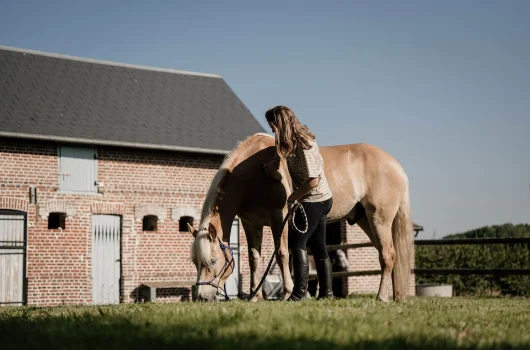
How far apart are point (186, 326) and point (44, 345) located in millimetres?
917

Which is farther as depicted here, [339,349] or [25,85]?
[25,85]

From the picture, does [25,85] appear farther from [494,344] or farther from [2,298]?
[494,344]

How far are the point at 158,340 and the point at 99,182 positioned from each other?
16.0 m

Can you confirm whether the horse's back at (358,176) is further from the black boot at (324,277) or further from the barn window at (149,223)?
the barn window at (149,223)

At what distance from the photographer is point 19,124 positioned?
19016mm

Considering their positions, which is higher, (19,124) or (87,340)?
(19,124)

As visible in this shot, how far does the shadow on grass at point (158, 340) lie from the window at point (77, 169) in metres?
14.6

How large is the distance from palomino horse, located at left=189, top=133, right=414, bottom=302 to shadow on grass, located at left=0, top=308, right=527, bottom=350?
2.54m

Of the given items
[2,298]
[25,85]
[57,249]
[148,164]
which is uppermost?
[25,85]

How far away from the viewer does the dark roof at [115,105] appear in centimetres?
1978

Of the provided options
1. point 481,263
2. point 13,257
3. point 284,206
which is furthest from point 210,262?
point 481,263

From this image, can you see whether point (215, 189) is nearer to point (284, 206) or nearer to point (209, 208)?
point (209, 208)

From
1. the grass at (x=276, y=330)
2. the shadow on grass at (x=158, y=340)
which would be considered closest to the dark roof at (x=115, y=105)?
the grass at (x=276, y=330)

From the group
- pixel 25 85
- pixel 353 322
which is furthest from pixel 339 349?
pixel 25 85
